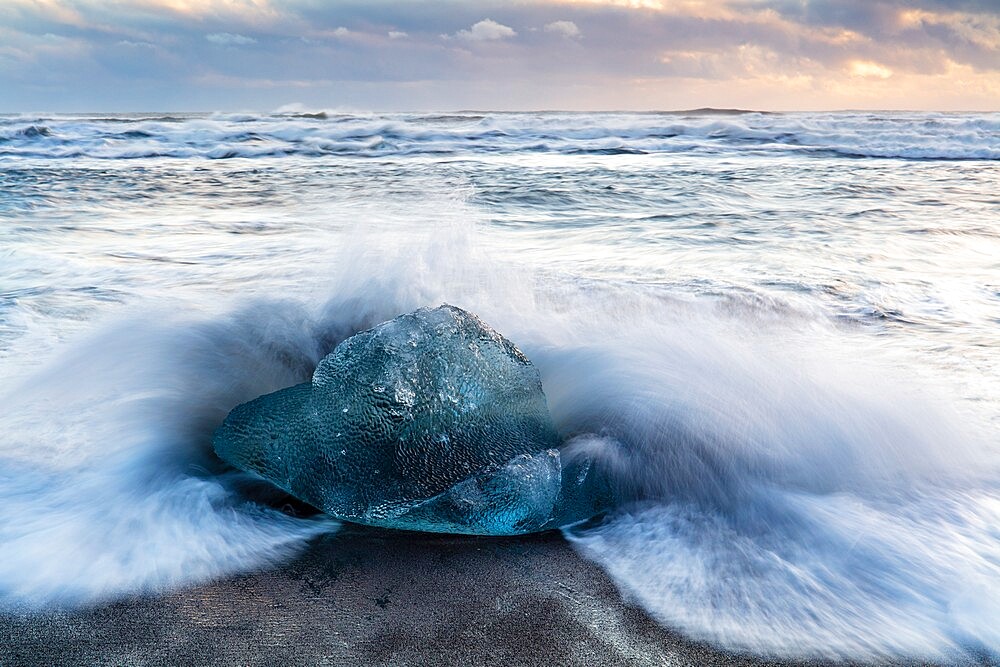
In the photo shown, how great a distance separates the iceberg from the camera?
1794 mm

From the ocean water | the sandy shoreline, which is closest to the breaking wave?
the ocean water

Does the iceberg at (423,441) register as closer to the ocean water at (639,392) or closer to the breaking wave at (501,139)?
the ocean water at (639,392)

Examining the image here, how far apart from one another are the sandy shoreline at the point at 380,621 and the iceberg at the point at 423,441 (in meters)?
0.12

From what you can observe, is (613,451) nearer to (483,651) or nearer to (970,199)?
(483,651)

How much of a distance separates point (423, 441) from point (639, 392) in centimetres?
81

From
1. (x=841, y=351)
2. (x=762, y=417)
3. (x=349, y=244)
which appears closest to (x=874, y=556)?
(x=762, y=417)

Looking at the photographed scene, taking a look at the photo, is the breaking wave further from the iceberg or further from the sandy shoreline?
the sandy shoreline

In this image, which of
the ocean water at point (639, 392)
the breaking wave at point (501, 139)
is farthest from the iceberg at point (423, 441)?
the breaking wave at point (501, 139)

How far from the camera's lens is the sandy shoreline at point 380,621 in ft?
4.52

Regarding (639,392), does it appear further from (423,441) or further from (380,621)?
(380,621)

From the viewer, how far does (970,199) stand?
25.3 feet

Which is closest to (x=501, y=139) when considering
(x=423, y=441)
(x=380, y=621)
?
(x=423, y=441)

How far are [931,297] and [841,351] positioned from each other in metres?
1.31

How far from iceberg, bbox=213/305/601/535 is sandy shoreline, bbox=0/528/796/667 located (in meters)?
0.12
